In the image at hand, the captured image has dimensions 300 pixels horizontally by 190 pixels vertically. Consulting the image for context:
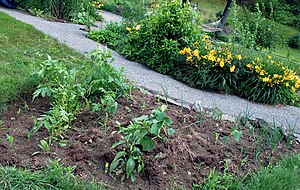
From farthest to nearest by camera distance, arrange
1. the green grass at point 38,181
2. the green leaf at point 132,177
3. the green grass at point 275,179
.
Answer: the green grass at point 275,179 < the green leaf at point 132,177 < the green grass at point 38,181

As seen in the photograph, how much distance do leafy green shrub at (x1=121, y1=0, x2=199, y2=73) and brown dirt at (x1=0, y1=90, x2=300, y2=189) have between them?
243 centimetres

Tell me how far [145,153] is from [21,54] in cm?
275

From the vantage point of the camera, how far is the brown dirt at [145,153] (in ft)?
8.27

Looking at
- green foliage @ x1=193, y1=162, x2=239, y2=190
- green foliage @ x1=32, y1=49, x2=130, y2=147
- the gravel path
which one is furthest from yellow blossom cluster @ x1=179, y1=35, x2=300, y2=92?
green foliage @ x1=193, y1=162, x2=239, y2=190

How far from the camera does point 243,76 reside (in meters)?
5.53

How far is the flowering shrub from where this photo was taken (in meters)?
5.34

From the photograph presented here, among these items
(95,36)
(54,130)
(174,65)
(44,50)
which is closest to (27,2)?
(95,36)

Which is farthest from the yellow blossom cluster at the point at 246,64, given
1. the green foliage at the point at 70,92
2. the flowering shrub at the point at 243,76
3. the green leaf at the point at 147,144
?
the green leaf at the point at 147,144

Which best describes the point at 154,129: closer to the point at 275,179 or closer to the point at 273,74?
the point at 275,179

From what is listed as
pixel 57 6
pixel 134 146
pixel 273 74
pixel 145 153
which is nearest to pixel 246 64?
pixel 273 74

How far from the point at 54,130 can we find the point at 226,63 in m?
3.33

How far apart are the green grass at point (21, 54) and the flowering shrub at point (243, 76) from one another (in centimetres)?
179

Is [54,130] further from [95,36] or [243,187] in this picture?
[95,36]

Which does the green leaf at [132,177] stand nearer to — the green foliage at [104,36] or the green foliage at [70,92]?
the green foliage at [70,92]
